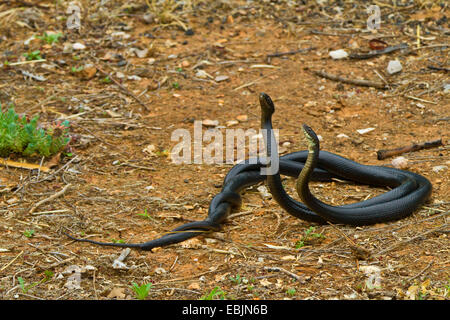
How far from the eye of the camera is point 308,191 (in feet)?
12.9

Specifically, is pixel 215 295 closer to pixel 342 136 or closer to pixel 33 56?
pixel 342 136

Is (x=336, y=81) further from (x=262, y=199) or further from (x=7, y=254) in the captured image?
(x=7, y=254)

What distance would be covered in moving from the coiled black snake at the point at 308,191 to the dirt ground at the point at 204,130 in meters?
0.08

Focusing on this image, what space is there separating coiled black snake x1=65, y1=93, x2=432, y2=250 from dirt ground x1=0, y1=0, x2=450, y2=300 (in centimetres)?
8

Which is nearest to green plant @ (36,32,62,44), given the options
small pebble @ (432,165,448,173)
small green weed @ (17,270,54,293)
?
small green weed @ (17,270,54,293)

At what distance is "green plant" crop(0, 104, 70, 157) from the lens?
5062 millimetres

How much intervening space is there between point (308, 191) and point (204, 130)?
224 centimetres

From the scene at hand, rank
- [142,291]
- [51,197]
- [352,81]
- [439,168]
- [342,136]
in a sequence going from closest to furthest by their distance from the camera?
[142,291], [51,197], [439,168], [342,136], [352,81]

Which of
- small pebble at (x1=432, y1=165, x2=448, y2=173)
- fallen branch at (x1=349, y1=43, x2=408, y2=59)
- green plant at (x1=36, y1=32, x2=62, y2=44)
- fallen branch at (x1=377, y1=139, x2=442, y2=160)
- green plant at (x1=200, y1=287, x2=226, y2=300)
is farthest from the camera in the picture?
green plant at (x1=36, y1=32, x2=62, y2=44)

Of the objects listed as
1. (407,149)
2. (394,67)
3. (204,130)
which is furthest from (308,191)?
(394,67)

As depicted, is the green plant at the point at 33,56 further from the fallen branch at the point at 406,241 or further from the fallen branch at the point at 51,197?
the fallen branch at the point at 406,241

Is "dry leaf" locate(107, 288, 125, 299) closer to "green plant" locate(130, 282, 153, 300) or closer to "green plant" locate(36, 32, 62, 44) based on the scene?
"green plant" locate(130, 282, 153, 300)

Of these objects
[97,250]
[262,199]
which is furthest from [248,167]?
[97,250]

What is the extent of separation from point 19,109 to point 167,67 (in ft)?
5.96
